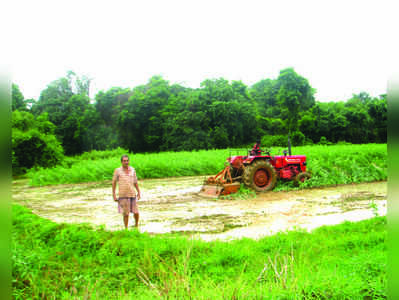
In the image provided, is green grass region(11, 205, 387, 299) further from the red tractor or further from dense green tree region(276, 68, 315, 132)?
dense green tree region(276, 68, 315, 132)

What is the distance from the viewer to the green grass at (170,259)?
304cm

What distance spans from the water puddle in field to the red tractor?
0.41m

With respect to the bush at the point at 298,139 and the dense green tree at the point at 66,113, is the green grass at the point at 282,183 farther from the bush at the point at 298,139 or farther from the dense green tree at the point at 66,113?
the dense green tree at the point at 66,113

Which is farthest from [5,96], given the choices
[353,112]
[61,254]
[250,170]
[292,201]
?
[353,112]

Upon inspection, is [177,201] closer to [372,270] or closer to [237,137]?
[372,270]

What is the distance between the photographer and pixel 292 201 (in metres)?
9.52

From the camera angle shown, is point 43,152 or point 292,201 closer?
point 292,201

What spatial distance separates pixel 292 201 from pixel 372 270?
6.57 m

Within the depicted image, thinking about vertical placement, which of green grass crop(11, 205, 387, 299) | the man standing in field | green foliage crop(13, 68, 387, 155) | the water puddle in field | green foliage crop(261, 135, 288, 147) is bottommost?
the water puddle in field

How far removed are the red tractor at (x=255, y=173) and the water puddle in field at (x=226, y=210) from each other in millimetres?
410

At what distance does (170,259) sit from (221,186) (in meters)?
5.93

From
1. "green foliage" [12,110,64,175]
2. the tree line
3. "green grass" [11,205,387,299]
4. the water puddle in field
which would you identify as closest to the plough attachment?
the water puddle in field

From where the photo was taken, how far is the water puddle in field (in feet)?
22.5

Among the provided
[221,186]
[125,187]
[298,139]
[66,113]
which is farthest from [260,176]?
[66,113]
